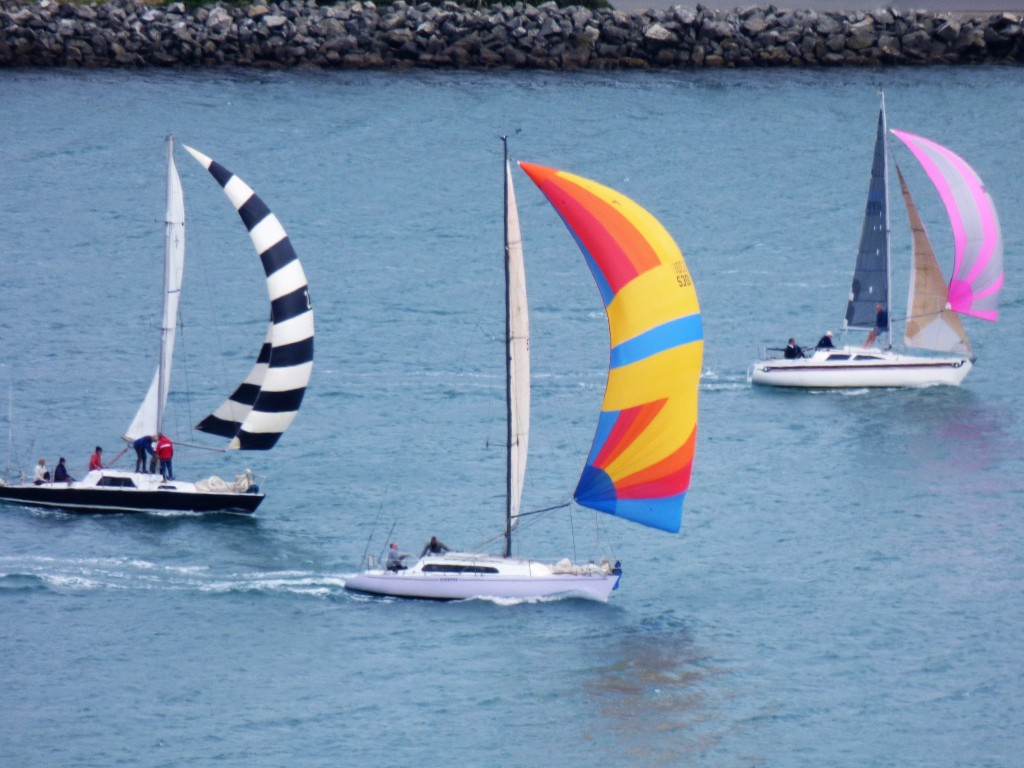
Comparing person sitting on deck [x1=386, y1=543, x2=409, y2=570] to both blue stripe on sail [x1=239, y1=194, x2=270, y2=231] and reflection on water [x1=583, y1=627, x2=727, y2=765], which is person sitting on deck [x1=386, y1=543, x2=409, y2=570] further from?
blue stripe on sail [x1=239, y1=194, x2=270, y2=231]

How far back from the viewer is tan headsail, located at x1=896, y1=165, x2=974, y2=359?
68.6m

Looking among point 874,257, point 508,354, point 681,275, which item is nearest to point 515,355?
point 508,354

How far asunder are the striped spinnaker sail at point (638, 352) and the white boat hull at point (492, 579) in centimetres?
162

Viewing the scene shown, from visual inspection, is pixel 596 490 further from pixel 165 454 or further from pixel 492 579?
pixel 165 454

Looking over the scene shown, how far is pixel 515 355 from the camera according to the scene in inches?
1912

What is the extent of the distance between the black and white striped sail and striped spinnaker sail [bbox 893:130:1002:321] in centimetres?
2208

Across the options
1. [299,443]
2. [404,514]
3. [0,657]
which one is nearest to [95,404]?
[299,443]

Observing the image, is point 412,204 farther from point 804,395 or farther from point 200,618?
point 200,618

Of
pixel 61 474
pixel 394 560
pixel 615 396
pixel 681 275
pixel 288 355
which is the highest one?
pixel 681 275

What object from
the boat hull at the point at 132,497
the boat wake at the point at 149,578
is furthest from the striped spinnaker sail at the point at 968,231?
the boat wake at the point at 149,578

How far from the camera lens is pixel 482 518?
56312mm

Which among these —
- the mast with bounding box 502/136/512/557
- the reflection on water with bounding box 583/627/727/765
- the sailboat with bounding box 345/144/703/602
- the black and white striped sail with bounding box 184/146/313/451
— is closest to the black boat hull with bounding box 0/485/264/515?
the black and white striped sail with bounding box 184/146/313/451

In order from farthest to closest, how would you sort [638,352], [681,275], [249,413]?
1. [249,413]
2. [638,352]
3. [681,275]

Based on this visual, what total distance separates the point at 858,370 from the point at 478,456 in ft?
44.6
